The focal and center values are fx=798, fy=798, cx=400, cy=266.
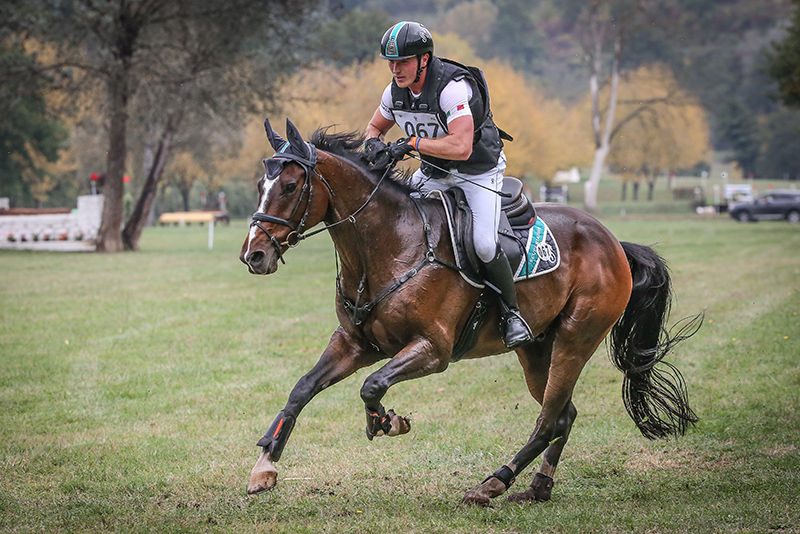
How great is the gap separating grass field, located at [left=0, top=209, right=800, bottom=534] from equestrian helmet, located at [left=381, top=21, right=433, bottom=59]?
3.14m

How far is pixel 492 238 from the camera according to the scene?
5770mm

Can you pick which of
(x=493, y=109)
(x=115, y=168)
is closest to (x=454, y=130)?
(x=115, y=168)

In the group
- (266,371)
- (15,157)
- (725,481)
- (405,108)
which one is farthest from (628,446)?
(15,157)

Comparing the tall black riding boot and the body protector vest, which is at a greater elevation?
the body protector vest

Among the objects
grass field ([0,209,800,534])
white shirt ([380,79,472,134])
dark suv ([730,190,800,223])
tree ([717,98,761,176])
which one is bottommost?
grass field ([0,209,800,534])

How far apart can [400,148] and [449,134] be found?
35 centimetres

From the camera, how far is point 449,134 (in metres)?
5.46

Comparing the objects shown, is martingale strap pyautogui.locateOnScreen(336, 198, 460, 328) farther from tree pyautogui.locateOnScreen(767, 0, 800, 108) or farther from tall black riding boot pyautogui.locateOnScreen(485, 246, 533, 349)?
tree pyautogui.locateOnScreen(767, 0, 800, 108)

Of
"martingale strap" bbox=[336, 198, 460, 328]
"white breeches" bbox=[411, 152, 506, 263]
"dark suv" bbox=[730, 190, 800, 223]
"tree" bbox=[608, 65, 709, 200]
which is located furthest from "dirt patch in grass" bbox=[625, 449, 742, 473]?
"tree" bbox=[608, 65, 709, 200]

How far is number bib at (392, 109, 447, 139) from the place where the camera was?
18.7ft

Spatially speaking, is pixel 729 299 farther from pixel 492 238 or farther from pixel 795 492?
pixel 492 238

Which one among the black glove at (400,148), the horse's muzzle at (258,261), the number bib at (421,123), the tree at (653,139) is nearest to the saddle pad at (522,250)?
the number bib at (421,123)

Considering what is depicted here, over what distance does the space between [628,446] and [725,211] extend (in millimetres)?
58485

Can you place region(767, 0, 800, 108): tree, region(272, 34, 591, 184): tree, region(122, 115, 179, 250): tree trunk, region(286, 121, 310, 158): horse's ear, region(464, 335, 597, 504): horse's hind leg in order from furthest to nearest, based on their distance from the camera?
1. region(272, 34, 591, 184): tree
2. region(122, 115, 179, 250): tree trunk
3. region(767, 0, 800, 108): tree
4. region(464, 335, 597, 504): horse's hind leg
5. region(286, 121, 310, 158): horse's ear
